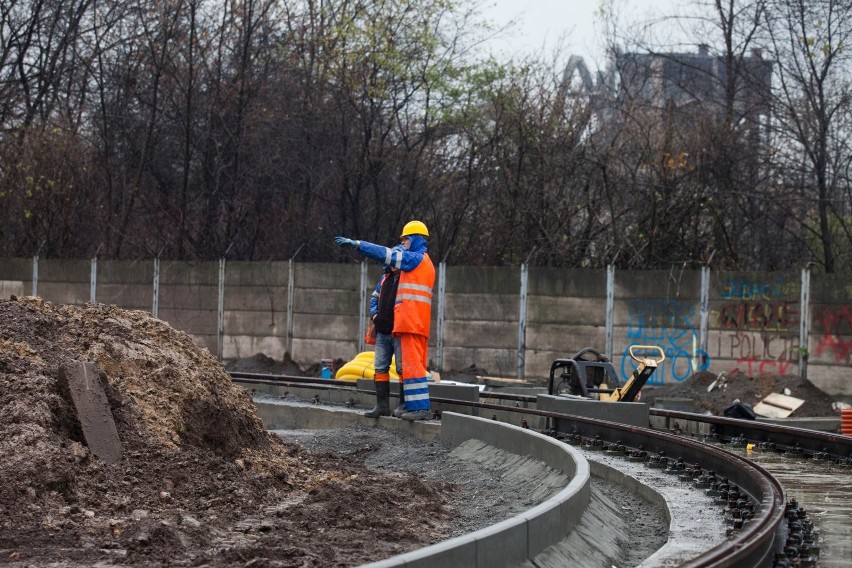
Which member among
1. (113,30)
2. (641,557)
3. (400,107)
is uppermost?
(113,30)

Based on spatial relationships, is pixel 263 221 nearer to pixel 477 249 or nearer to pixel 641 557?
pixel 477 249

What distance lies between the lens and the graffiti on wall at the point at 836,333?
69.7 feet

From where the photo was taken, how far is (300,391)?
1927 cm

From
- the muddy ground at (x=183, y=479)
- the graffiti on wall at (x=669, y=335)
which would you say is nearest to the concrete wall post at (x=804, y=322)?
the graffiti on wall at (x=669, y=335)

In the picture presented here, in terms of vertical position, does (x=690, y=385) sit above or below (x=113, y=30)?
below

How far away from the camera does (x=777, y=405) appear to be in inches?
798

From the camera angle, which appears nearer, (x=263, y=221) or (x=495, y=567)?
(x=495, y=567)

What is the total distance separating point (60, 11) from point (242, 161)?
808 centimetres

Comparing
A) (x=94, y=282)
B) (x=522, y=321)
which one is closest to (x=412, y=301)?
(x=522, y=321)

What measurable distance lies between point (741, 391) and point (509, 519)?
1523cm

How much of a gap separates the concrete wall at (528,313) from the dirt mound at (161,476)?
12.1 meters

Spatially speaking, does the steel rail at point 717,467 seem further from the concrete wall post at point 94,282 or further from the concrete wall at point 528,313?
the concrete wall post at point 94,282

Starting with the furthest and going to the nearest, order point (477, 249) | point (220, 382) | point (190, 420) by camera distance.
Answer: point (477, 249)
point (220, 382)
point (190, 420)

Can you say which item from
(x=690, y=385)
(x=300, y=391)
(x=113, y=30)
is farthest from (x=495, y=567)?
(x=113, y=30)
